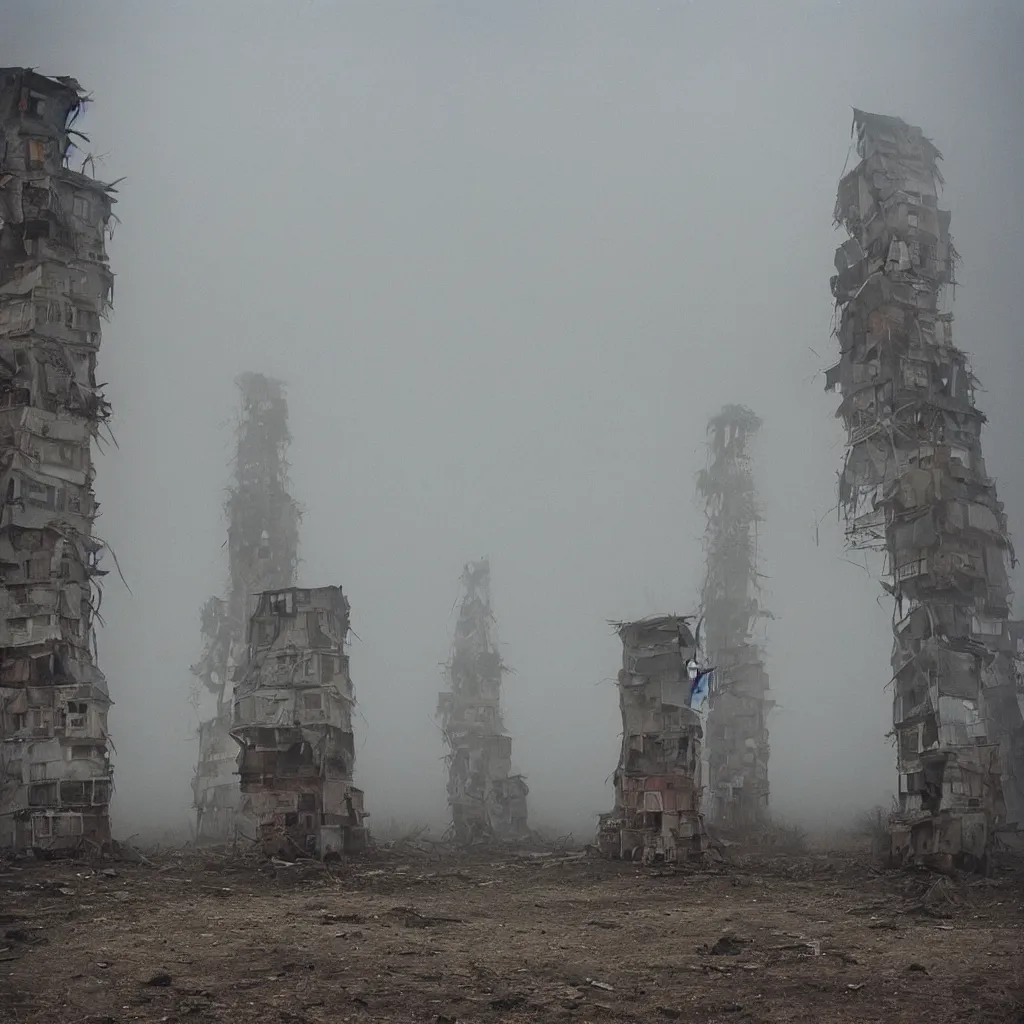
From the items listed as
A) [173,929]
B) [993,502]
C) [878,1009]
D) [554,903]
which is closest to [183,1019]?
[173,929]

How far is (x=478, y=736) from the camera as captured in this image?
1380 inches

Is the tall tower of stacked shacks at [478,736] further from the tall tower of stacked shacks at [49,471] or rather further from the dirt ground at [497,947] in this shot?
the dirt ground at [497,947]

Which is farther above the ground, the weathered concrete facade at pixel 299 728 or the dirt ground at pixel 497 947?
the weathered concrete facade at pixel 299 728

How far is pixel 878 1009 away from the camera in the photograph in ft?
30.1

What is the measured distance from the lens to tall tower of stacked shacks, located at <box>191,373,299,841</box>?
109ft

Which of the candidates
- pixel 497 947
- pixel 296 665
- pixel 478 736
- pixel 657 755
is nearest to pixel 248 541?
pixel 478 736

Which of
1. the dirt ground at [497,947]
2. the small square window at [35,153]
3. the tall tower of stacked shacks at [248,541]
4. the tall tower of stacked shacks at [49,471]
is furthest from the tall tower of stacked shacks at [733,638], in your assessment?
the small square window at [35,153]

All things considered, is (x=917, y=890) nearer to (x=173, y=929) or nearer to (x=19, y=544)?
(x=173, y=929)

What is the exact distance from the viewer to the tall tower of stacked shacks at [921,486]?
18828 millimetres

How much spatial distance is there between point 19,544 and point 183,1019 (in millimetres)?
12571

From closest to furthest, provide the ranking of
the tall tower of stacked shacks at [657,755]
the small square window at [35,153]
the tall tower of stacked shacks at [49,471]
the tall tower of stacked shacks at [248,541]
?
the tall tower of stacked shacks at [49,471]
the small square window at [35,153]
the tall tower of stacked shacks at [657,755]
the tall tower of stacked shacks at [248,541]

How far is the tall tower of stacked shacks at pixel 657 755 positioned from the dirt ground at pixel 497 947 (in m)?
2.88

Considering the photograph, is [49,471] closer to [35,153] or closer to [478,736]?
[35,153]

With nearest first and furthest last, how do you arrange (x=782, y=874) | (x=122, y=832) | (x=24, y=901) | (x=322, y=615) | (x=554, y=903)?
(x=24, y=901) < (x=554, y=903) < (x=782, y=874) < (x=322, y=615) < (x=122, y=832)
